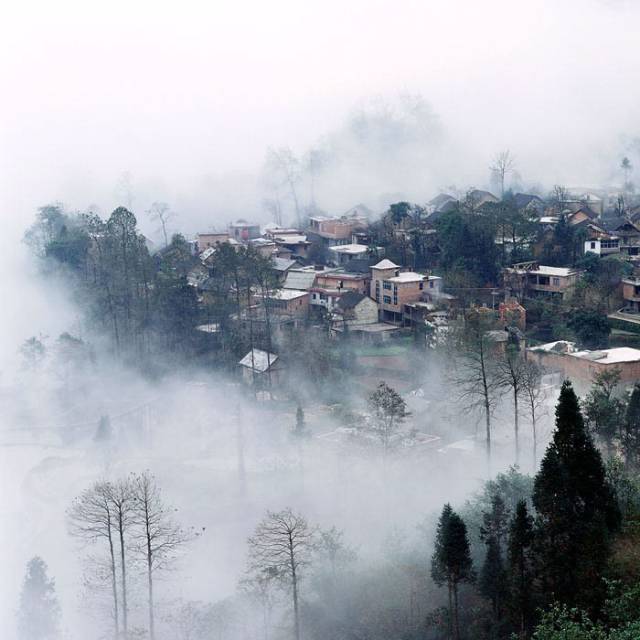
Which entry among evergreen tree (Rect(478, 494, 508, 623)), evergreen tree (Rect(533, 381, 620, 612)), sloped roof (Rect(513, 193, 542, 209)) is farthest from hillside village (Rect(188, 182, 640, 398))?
evergreen tree (Rect(533, 381, 620, 612))

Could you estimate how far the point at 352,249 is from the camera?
58.8ft

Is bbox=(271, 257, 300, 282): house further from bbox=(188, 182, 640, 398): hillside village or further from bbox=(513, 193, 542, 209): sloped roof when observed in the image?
bbox=(513, 193, 542, 209): sloped roof

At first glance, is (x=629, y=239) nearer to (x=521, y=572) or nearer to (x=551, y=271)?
A: (x=551, y=271)

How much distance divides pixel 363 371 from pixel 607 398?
15.2 ft

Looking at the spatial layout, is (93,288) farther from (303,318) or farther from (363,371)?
(363,371)

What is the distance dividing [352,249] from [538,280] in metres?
4.49

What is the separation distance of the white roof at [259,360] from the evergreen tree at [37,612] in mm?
5331

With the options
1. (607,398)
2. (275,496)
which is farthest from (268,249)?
(607,398)

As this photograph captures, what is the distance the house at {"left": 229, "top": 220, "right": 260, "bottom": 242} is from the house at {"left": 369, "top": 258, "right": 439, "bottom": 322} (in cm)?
531

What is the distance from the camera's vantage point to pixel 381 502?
9.38m

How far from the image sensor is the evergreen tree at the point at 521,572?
21.1 ft

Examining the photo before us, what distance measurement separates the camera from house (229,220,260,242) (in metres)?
20.4

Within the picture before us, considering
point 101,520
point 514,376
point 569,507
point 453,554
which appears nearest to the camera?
point 569,507

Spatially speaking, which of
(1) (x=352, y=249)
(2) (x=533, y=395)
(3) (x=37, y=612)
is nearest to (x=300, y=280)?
(1) (x=352, y=249)
